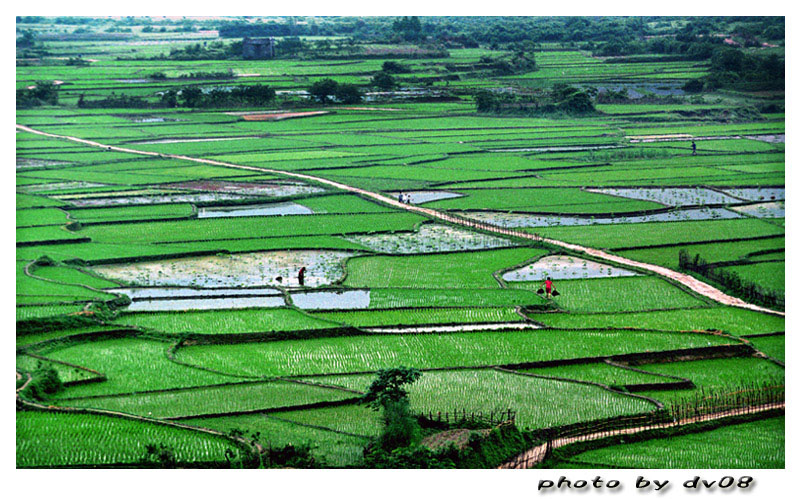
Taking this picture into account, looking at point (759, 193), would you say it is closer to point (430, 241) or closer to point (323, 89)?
point (430, 241)

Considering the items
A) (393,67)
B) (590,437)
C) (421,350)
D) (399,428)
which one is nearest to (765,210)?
(421,350)

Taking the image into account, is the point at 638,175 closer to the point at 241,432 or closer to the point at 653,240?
the point at 653,240

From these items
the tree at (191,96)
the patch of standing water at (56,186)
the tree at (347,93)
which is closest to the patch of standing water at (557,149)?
the tree at (347,93)

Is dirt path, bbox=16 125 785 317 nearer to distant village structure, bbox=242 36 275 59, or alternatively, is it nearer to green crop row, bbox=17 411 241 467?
green crop row, bbox=17 411 241 467

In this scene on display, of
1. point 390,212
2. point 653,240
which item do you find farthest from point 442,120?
point 653,240

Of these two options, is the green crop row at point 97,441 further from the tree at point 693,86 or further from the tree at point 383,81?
the tree at point 383,81
